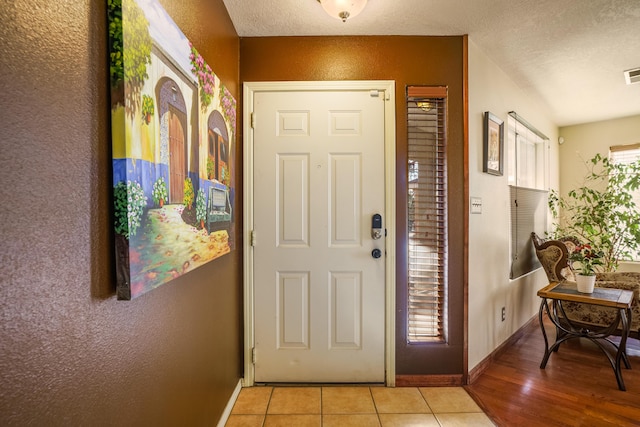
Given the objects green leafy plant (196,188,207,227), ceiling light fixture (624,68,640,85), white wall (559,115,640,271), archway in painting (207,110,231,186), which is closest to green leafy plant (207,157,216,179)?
archway in painting (207,110,231,186)

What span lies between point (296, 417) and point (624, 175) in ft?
13.8

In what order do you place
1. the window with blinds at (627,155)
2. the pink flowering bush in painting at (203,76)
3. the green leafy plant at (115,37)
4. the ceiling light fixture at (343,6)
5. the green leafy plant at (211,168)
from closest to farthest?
the green leafy plant at (115,37) < the pink flowering bush in painting at (203,76) < the green leafy plant at (211,168) < the ceiling light fixture at (343,6) < the window with blinds at (627,155)

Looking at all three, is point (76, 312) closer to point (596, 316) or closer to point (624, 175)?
point (596, 316)

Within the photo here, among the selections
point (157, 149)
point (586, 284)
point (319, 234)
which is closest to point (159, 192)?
point (157, 149)

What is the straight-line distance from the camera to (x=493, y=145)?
89.5 inches

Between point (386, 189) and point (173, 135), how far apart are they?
4.58 ft

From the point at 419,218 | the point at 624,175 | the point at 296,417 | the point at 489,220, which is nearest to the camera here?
the point at 296,417

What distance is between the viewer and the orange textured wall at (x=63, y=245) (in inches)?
21.0

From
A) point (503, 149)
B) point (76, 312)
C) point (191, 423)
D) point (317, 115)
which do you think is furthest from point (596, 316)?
point (76, 312)

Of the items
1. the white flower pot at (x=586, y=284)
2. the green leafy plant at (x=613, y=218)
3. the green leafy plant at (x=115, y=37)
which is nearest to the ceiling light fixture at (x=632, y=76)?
the green leafy plant at (x=613, y=218)

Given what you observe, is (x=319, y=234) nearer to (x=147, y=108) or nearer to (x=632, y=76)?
(x=147, y=108)

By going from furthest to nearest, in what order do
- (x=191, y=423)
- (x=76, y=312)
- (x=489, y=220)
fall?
1. (x=489, y=220)
2. (x=191, y=423)
3. (x=76, y=312)

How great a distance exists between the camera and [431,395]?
1.89 meters

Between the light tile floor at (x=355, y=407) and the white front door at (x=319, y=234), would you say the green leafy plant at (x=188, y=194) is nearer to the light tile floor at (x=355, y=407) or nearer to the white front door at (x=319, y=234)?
the white front door at (x=319, y=234)
